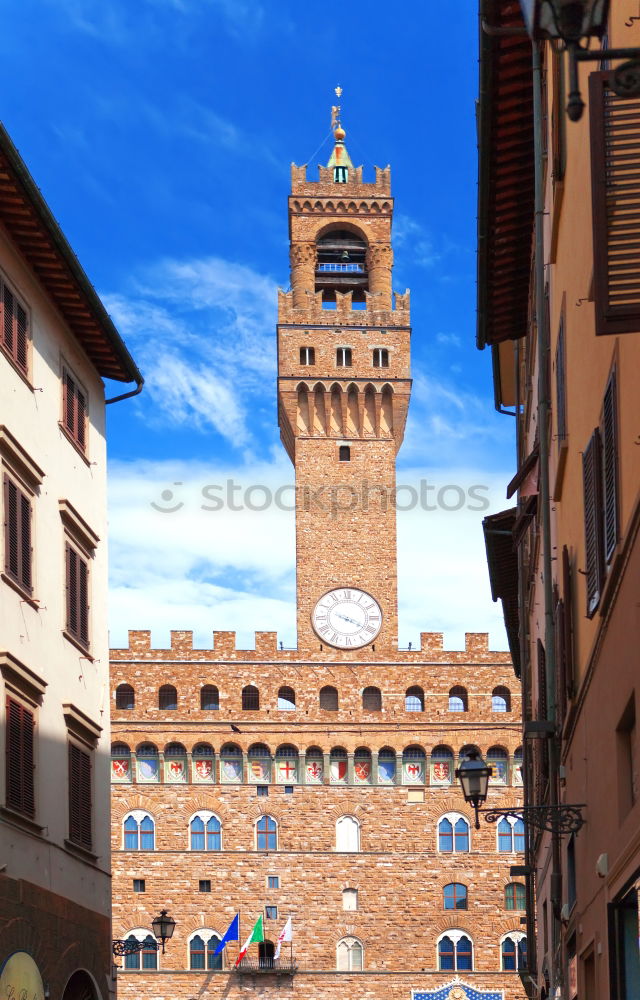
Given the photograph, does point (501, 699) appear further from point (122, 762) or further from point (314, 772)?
point (122, 762)

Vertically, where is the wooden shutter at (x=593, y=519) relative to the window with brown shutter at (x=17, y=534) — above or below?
below

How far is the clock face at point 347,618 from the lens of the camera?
168 feet

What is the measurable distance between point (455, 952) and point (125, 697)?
1233 centimetres

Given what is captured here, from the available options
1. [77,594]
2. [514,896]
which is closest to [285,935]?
[514,896]

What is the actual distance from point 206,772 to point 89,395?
104ft

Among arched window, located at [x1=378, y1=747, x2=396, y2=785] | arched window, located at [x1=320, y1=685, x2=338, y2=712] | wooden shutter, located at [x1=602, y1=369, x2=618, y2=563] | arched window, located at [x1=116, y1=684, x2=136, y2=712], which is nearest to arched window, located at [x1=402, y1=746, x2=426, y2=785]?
arched window, located at [x1=378, y1=747, x2=396, y2=785]

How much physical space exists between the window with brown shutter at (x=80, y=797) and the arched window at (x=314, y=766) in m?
32.3

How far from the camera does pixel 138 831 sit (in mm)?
48781

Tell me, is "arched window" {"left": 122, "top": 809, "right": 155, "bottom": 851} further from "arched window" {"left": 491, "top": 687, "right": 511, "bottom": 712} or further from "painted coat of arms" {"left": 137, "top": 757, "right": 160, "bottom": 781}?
"arched window" {"left": 491, "top": 687, "right": 511, "bottom": 712}

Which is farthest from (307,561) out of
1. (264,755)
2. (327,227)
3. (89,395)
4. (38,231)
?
(38,231)

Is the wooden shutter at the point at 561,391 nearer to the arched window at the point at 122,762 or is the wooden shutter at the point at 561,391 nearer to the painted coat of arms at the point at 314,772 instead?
the painted coat of arms at the point at 314,772

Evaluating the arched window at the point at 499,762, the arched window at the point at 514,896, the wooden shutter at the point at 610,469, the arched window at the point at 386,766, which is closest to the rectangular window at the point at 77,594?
the wooden shutter at the point at 610,469

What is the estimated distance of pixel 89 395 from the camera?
19516mm

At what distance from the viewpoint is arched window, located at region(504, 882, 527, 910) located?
48344 mm
